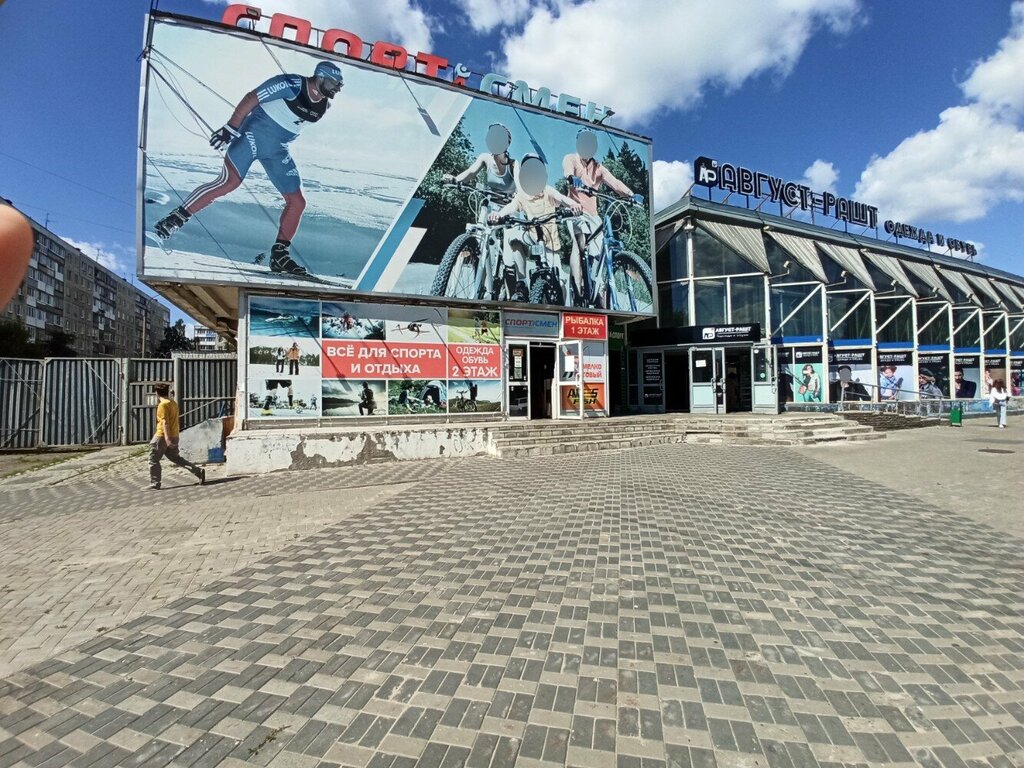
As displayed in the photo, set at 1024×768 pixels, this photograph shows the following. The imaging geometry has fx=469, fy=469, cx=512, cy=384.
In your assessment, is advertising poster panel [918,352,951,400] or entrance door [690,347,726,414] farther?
advertising poster panel [918,352,951,400]

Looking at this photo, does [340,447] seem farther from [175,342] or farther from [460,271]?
[175,342]

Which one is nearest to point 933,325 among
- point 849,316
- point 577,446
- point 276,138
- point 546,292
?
A: point 849,316

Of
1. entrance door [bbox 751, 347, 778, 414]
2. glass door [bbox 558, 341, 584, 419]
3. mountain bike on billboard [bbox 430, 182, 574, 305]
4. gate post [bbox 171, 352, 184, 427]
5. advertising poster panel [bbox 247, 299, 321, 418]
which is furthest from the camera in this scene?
entrance door [bbox 751, 347, 778, 414]

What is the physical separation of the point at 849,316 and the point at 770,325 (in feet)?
17.7

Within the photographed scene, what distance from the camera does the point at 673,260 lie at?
20953mm

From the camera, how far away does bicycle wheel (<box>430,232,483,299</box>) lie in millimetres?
13664

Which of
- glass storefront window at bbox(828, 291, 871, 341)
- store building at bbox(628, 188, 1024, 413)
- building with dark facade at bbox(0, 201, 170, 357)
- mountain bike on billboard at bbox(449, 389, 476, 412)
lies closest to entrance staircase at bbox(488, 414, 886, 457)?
mountain bike on billboard at bbox(449, 389, 476, 412)

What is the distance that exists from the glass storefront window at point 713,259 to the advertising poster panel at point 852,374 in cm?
638

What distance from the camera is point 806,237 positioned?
23688 mm

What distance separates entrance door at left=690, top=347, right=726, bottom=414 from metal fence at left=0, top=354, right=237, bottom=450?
54.5ft

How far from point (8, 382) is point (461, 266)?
13.1m

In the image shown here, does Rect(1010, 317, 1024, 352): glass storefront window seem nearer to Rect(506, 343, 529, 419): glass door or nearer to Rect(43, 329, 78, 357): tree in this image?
Rect(506, 343, 529, 419): glass door

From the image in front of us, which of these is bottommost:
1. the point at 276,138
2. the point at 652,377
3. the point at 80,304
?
the point at 652,377

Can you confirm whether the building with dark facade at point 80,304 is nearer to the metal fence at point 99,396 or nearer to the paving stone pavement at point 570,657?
the metal fence at point 99,396
